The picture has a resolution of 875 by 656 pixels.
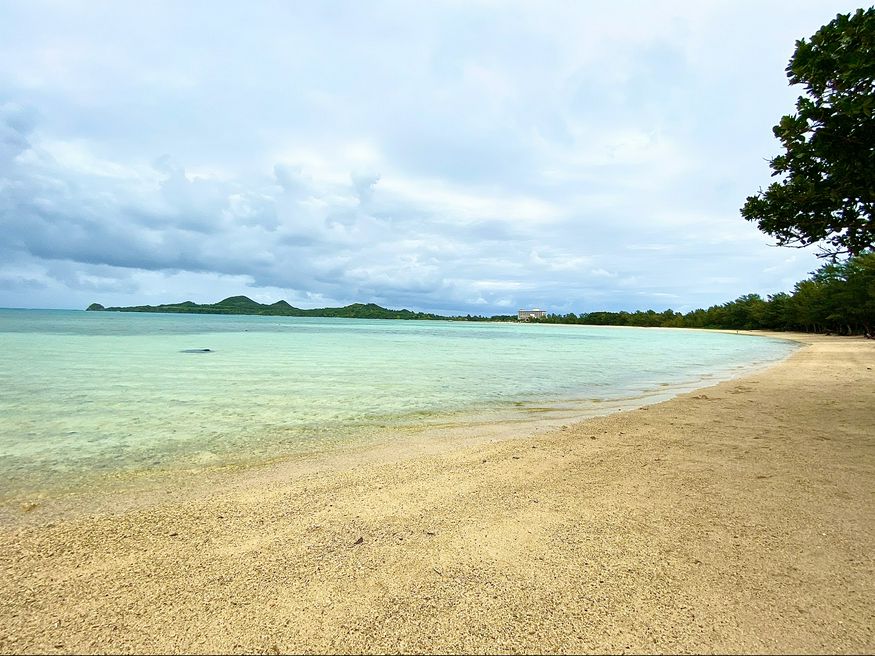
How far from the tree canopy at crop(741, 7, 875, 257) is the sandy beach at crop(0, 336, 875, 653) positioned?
4692 mm

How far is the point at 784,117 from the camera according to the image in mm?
7152

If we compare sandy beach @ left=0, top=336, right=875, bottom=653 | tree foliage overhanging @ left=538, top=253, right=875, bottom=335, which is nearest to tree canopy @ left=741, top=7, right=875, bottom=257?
sandy beach @ left=0, top=336, right=875, bottom=653

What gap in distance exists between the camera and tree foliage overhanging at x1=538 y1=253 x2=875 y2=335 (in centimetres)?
5006

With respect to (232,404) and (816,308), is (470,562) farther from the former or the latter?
(816,308)

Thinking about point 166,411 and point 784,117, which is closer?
point 784,117

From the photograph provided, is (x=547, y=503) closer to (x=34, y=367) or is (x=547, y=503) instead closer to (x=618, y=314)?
(x=34, y=367)

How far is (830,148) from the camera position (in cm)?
662

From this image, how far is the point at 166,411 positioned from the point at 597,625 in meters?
8.86

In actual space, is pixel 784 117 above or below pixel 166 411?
above

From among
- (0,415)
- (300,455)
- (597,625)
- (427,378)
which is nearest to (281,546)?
(597,625)

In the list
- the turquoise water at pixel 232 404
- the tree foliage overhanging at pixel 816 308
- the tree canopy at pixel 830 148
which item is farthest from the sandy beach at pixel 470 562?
the tree foliage overhanging at pixel 816 308

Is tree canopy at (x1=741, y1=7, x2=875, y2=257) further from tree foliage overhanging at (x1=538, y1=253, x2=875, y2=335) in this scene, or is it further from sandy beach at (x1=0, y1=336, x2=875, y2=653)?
tree foliage overhanging at (x1=538, y1=253, x2=875, y2=335)

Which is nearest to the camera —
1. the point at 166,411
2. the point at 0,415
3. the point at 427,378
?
the point at 0,415

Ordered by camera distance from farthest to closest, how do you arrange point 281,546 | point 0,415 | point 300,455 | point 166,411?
point 166,411
point 0,415
point 300,455
point 281,546
